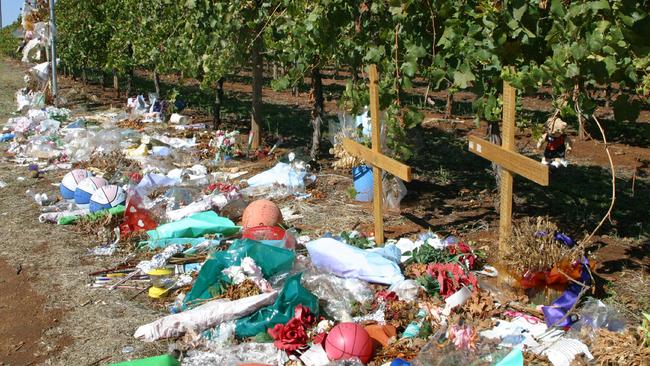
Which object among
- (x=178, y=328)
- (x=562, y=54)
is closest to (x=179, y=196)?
(x=178, y=328)

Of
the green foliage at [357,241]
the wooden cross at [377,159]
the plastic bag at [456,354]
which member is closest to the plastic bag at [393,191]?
the wooden cross at [377,159]

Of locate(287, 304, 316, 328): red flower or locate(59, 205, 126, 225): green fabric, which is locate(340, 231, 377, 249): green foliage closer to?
locate(287, 304, 316, 328): red flower

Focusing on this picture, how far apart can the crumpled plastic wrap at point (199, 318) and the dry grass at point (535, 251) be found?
1633mm

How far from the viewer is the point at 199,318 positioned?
4266mm

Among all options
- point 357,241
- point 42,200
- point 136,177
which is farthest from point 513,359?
point 42,200

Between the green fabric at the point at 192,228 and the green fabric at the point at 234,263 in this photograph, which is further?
the green fabric at the point at 192,228

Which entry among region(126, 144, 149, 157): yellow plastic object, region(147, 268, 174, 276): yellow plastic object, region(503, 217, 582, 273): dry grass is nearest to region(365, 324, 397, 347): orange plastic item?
region(503, 217, 582, 273): dry grass

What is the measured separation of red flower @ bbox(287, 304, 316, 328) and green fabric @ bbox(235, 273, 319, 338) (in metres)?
0.04

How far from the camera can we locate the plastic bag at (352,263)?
4.87 m

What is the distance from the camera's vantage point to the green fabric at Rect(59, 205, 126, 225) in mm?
6531

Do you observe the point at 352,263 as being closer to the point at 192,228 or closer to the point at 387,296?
the point at 387,296

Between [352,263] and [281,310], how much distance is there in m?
0.85

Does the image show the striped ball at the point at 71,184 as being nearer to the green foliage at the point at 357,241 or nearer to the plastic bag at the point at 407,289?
the green foliage at the point at 357,241

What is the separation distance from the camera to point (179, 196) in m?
7.01
